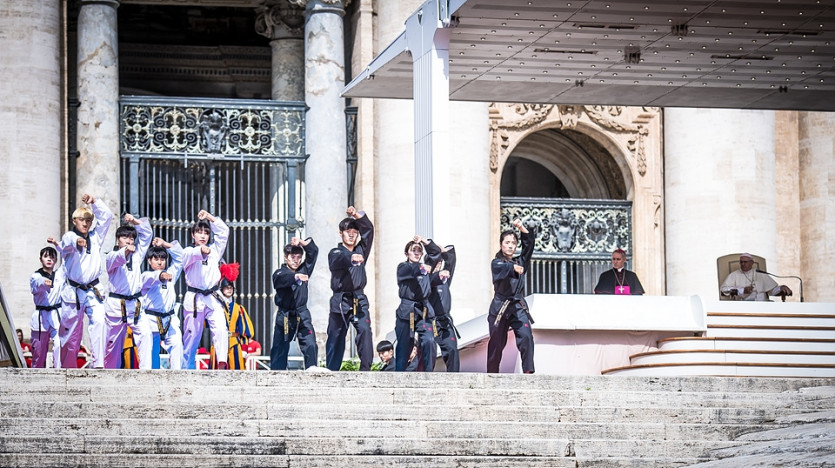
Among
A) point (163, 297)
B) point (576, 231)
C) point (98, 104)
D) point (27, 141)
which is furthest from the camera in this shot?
point (576, 231)

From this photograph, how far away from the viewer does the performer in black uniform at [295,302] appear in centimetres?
1602

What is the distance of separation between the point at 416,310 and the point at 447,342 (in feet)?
1.46

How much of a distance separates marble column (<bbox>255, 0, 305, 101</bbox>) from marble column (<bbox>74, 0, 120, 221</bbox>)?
2820 millimetres

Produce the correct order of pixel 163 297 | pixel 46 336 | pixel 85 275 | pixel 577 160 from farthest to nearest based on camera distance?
pixel 577 160 → pixel 163 297 → pixel 46 336 → pixel 85 275

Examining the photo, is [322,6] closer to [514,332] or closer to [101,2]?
[101,2]

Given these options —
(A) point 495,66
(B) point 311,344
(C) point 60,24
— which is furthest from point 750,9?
(C) point 60,24

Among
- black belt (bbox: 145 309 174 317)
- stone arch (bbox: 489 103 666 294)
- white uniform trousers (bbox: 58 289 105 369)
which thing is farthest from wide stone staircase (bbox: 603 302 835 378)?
stone arch (bbox: 489 103 666 294)

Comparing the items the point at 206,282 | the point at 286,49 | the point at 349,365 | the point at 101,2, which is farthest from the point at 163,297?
the point at 286,49

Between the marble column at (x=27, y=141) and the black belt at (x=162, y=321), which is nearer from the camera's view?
the black belt at (x=162, y=321)

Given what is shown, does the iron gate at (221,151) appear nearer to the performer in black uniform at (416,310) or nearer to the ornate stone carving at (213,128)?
the ornate stone carving at (213,128)

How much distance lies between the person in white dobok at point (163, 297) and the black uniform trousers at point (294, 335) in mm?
980

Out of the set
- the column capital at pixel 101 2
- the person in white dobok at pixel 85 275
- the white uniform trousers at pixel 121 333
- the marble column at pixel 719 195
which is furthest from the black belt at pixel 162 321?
the marble column at pixel 719 195

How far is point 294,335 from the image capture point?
16.3m

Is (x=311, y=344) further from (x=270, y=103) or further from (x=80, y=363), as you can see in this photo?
(x=270, y=103)
